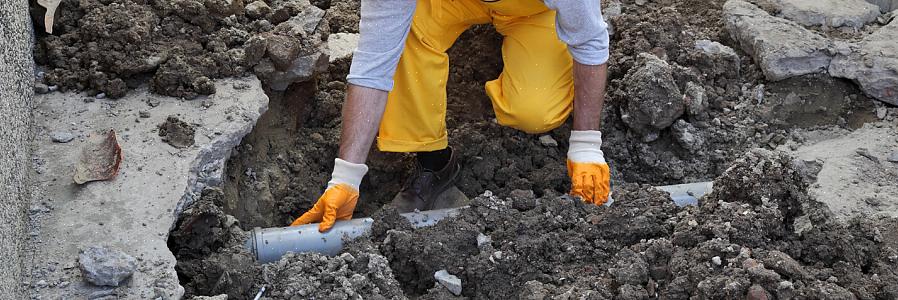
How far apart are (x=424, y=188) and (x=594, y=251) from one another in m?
0.99

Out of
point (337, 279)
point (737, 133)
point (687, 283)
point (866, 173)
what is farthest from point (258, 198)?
point (866, 173)

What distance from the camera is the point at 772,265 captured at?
279 centimetres

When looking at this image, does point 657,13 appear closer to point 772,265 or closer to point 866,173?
point 866,173

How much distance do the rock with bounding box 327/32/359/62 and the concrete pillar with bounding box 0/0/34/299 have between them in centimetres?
118

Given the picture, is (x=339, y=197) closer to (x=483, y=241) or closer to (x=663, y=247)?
(x=483, y=241)

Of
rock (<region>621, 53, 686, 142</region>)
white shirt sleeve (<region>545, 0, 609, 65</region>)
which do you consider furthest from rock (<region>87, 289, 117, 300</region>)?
rock (<region>621, 53, 686, 142</region>)

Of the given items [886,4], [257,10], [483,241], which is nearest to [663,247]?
[483,241]

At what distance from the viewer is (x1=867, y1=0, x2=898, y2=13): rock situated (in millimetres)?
4664

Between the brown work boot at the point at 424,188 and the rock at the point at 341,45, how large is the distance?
23.4 inches

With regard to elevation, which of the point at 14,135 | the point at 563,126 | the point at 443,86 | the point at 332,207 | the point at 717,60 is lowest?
the point at 563,126

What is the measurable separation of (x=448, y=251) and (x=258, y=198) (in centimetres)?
89

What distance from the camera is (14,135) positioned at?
9.82 ft

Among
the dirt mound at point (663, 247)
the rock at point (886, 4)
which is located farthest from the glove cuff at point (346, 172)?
the rock at point (886, 4)

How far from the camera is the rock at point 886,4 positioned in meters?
4.66
